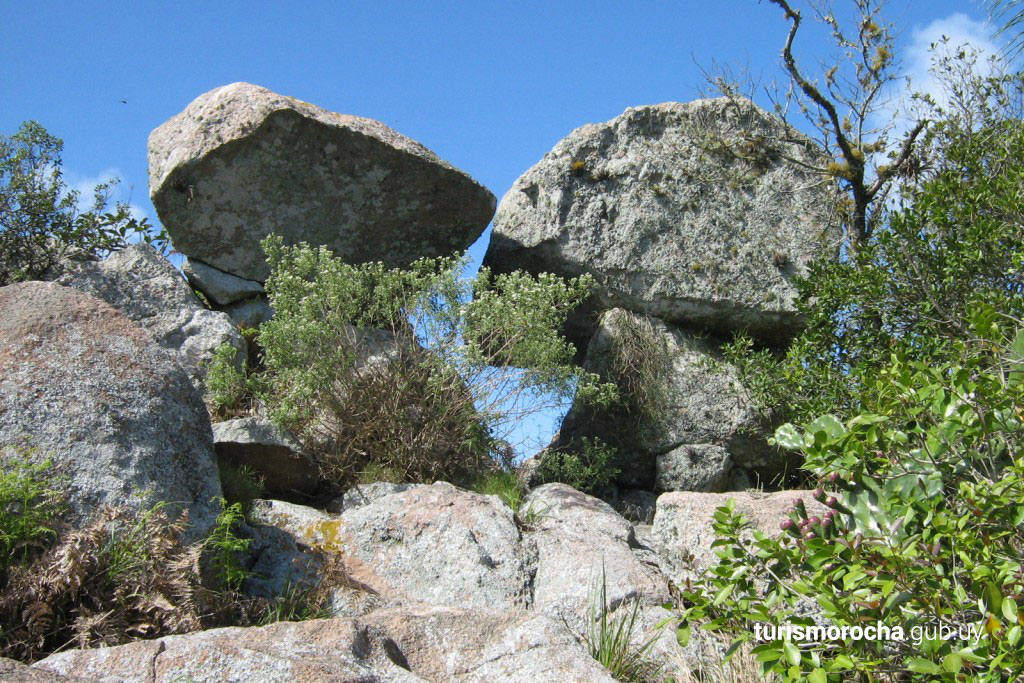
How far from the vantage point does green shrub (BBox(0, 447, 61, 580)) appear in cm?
491

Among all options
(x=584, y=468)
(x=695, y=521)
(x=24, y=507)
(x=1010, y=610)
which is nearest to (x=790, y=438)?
(x=1010, y=610)

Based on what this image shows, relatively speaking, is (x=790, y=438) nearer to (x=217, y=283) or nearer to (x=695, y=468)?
(x=695, y=468)

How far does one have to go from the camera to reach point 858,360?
8617 millimetres

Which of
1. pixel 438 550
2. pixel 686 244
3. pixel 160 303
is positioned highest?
pixel 686 244

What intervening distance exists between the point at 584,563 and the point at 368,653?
249cm

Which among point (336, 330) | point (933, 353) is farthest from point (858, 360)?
point (336, 330)

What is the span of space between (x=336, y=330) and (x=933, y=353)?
517cm

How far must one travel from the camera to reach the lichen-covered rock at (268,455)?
788cm

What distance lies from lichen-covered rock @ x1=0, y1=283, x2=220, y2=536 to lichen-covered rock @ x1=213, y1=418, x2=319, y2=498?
1.30 meters

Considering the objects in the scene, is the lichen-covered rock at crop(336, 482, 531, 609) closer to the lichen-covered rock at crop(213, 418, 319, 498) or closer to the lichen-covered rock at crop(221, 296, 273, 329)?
the lichen-covered rock at crop(213, 418, 319, 498)

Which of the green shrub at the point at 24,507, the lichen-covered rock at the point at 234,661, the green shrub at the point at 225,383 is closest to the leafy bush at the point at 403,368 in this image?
the green shrub at the point at 225,383

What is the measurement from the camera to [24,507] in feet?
16.6

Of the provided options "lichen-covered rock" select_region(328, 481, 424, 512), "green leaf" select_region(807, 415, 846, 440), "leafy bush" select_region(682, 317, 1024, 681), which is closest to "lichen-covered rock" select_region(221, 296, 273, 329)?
"lichen-covered rock" select_region(328, 481, 424, 512)

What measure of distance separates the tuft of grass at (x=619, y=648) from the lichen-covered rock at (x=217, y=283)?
607cm
